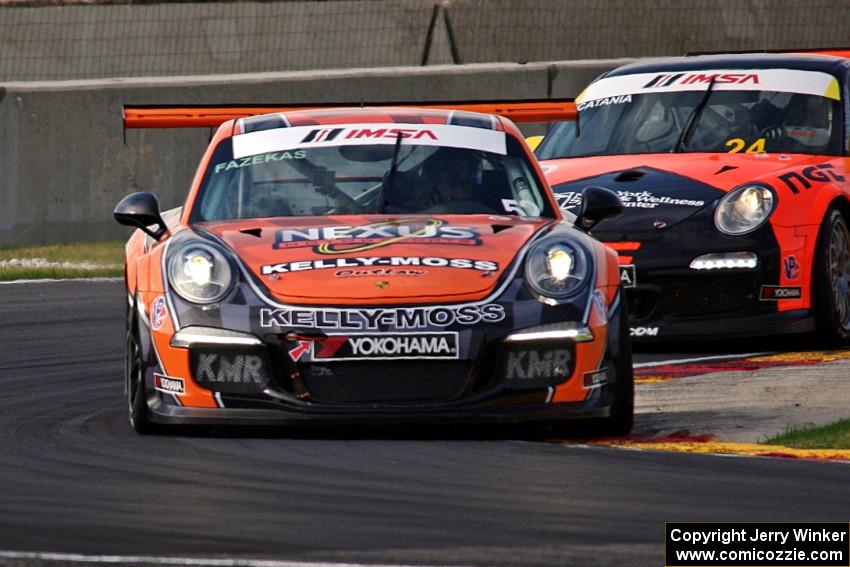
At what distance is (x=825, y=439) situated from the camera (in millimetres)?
8172

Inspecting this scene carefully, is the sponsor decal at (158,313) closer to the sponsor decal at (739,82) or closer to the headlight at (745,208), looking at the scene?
the headlight at (745,208)

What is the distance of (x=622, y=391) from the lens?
8172mm

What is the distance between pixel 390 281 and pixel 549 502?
155cm

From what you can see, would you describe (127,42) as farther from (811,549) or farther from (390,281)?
(811,549)

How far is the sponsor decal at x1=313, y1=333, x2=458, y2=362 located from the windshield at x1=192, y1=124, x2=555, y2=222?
1.26 metres

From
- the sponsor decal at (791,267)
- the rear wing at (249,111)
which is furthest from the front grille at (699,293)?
the rear wing at (249,111)

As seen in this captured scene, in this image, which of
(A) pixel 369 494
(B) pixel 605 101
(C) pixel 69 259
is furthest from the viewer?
(C) pixel 69 259

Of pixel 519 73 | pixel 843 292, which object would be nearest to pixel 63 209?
pixel 519 73

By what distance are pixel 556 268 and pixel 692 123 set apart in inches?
173

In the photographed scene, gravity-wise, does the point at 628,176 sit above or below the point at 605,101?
below

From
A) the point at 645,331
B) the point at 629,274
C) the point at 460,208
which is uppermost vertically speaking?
the point at 460,208

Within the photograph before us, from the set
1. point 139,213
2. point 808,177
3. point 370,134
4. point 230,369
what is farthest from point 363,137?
point 808,177

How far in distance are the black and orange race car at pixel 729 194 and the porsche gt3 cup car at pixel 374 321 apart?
2.24 metres

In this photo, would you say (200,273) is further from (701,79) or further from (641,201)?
(701,79)
